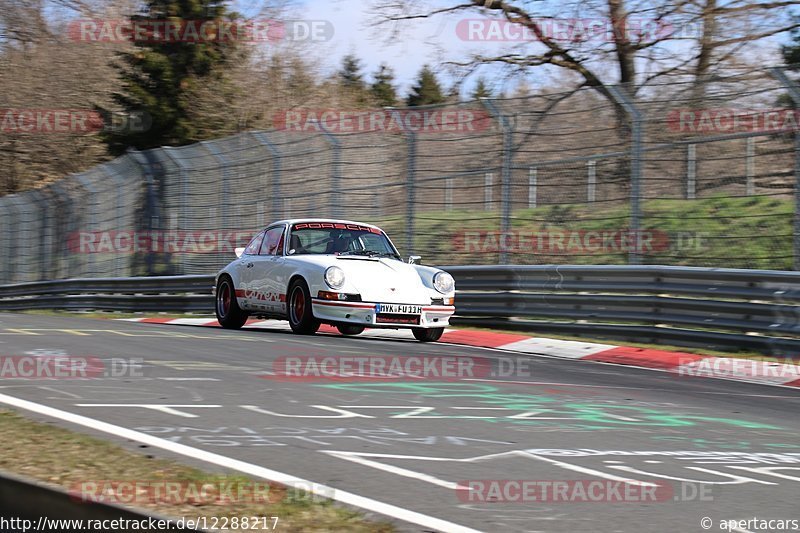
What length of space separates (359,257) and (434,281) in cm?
95

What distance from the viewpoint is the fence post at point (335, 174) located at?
53.7ft

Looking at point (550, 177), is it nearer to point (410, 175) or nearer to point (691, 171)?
point (691, 171)

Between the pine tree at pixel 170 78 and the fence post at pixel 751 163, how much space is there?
23.9m

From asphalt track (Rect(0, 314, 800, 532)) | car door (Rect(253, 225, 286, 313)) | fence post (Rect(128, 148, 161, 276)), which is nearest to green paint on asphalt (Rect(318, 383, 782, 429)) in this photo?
asphalt track (Rect(0, 314, 800, 532))

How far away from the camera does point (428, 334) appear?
1260cm

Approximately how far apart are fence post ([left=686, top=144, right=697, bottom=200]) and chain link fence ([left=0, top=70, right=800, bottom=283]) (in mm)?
16

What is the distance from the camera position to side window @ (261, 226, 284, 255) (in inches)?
511

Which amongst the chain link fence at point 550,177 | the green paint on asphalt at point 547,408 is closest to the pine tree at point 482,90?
the chain link fence at point 550,177

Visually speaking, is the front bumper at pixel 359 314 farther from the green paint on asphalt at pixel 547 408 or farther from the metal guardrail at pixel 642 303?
the green paint on asphalt at pixel 547 408

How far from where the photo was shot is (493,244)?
14227 millimetres

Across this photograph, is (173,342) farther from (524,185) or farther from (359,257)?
(524,185)

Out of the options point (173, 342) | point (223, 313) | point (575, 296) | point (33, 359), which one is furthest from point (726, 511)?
point (223, 313)

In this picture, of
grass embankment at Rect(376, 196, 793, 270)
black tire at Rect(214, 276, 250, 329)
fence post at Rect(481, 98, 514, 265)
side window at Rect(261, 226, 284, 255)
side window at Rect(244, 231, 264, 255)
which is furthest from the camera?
black tire at Rect(214, 276, 250, 329)

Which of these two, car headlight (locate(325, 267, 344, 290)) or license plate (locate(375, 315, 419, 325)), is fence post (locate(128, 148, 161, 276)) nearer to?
car headlight (locate(325, 267, 344, 290))
